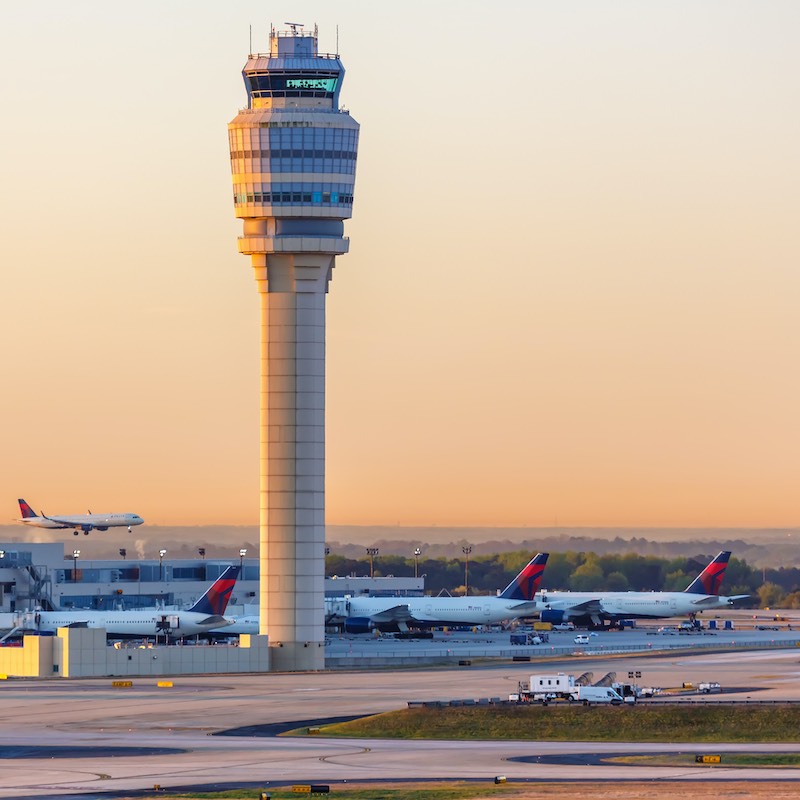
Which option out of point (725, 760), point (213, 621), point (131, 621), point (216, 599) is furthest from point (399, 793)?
point (131, 621)

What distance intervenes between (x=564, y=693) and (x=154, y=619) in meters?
81.1

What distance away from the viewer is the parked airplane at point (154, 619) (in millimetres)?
170875

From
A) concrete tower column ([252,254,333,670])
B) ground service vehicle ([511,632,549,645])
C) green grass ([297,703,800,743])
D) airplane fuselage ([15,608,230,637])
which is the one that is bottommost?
green grass ([297,703,800,743])

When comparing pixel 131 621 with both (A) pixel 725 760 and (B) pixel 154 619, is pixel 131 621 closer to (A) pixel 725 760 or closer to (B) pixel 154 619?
(B) pixel 154 619

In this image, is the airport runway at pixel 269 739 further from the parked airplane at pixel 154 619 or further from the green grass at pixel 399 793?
the parked airplane at pixel 154 619

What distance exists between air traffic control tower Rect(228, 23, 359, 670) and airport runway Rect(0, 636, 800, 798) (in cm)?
762

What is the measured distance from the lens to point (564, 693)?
101 meters

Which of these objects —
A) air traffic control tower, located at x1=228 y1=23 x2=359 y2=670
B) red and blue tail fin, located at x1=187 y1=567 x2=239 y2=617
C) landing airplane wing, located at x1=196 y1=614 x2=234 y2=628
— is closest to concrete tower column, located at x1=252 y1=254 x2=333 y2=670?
air traffic control tower, located at x1=228 y1=23 x2=359 y2=670

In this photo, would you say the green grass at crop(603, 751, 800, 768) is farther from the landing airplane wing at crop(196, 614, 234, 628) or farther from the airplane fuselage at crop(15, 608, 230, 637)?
the airplane fuselage at crop(15, 608, 230, 637)

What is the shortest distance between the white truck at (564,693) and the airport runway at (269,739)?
31.8 ft

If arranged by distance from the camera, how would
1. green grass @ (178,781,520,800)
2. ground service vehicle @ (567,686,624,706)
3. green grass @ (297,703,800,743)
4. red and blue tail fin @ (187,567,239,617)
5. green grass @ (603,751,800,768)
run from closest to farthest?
green grass @ (178,781,520,800) < green grass @ (603,751,800,768) < green grass @ (297,703,800,743) < ground service vehicle @ (567,686,624,706) < red and blue tail fin @ (187,567,239,617)

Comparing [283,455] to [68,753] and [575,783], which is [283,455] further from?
[575,783]

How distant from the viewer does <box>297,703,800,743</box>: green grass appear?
298ft

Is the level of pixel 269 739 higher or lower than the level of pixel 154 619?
lower
